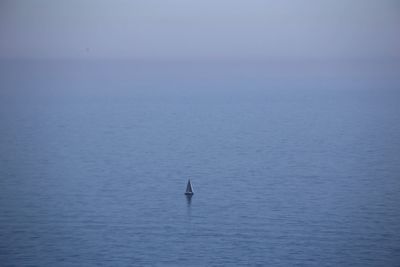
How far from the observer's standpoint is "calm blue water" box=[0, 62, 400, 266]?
20.9 m

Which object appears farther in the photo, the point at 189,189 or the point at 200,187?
the point at 200,187

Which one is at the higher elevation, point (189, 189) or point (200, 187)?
point (200, 187)

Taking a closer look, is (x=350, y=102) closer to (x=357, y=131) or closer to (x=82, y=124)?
(x=357, y=131)

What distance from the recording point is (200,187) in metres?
28.5

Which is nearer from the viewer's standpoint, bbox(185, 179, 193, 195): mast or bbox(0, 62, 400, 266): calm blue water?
bbox(0, 62, 400, 266): calm blue water

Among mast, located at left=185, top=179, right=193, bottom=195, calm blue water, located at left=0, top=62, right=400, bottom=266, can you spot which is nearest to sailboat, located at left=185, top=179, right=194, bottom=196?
mast, located at left=185, top=179, right=193, bottom=195

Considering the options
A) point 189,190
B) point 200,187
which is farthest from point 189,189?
point 200,187

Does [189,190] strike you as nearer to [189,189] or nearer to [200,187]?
[189,189]

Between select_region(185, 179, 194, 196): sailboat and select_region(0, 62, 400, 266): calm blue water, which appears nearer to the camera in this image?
select_region(0, 62, 400, 266): calm blue water

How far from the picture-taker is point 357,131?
4525cm

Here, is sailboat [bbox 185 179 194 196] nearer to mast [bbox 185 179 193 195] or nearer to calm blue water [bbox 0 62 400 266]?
mast [bbox 185 179 193 195]

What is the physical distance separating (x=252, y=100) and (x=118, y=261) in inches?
2029

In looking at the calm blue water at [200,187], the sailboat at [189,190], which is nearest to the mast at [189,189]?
the sailboat at [189,190]

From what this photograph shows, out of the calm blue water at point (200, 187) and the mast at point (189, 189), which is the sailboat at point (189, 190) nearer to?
the mast at point (189, 189)
